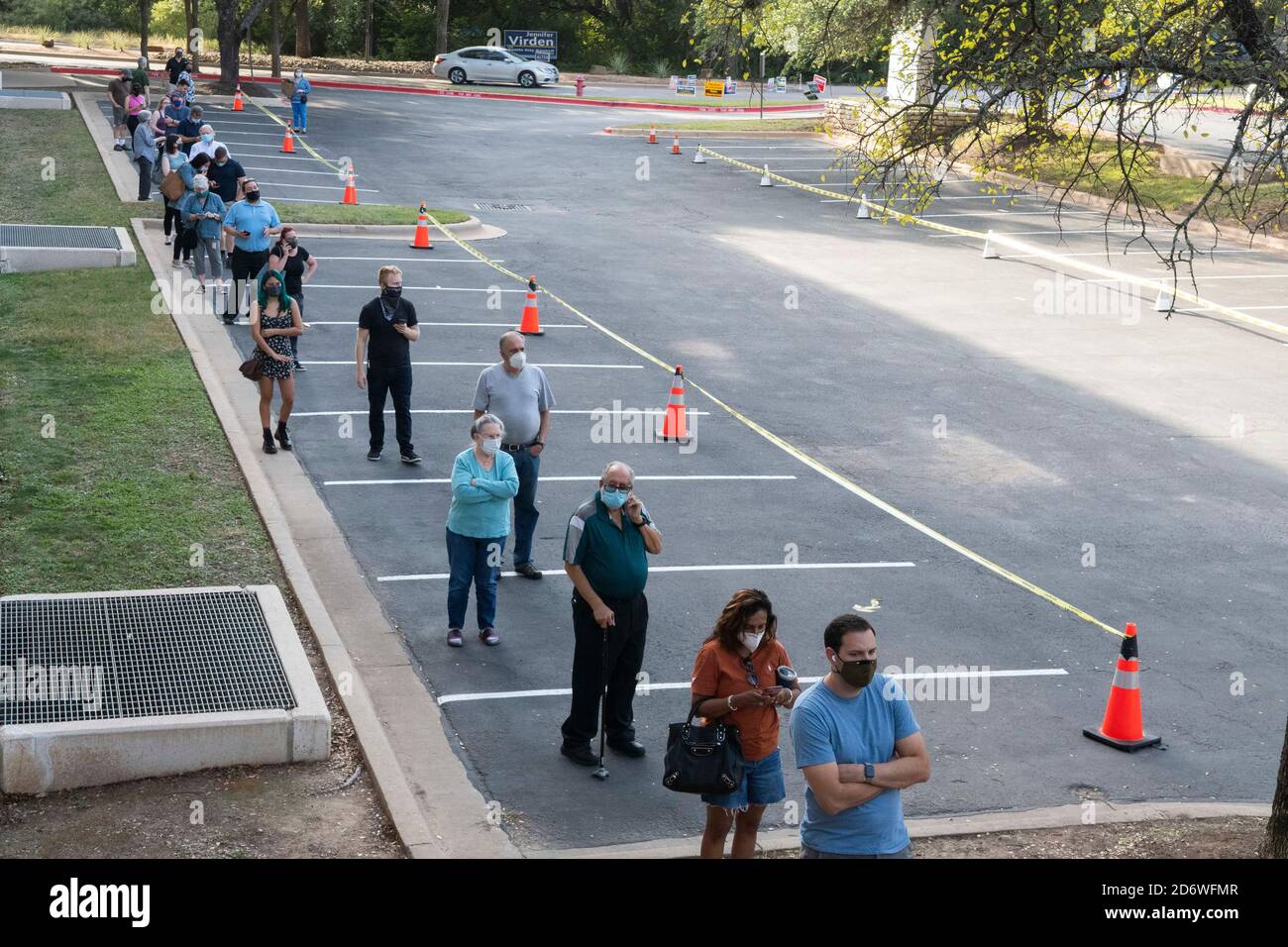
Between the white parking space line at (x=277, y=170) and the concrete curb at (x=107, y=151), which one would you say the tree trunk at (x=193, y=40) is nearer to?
the concrete curb at (x=107, y=151)

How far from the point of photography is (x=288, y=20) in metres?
70.2

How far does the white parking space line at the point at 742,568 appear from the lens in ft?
38.6

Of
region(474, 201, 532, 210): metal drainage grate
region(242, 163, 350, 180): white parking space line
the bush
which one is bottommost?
region(474, 201, 532, 210): metal drainage grate

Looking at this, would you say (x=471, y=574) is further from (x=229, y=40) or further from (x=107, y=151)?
(x=229, y=40)

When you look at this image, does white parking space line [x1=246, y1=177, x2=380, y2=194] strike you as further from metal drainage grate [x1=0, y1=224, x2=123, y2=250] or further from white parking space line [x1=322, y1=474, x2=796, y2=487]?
white parking space line [x1=322, y1=474, x2=796, y2=487]

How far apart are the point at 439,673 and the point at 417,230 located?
56.2 ft

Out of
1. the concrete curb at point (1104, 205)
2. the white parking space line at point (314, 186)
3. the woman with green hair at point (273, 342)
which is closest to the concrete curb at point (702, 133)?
the concrete curb at point (1104, 205)

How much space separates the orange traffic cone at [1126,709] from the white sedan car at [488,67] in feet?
176

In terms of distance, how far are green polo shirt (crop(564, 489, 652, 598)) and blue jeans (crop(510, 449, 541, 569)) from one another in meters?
3.07

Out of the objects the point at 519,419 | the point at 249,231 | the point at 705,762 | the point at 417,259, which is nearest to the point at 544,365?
the point at 249,231

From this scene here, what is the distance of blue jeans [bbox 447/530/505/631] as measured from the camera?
10.3 metres

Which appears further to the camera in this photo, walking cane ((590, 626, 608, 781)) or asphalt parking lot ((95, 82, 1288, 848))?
asphalt parking lot ((95, 82, 1288, 848))

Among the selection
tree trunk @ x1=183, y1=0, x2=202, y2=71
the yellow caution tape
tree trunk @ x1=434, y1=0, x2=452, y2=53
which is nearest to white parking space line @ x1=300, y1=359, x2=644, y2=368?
the yellow caution tape

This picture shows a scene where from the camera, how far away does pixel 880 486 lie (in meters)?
14.9
